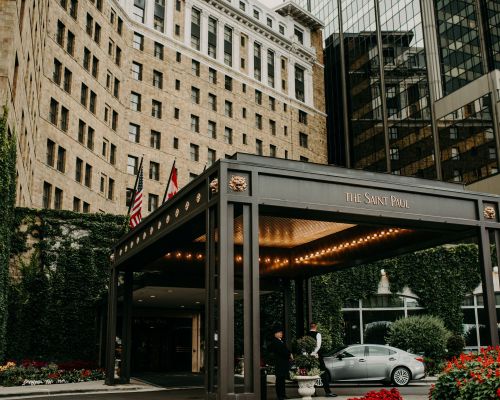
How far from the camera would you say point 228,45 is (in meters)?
61.6

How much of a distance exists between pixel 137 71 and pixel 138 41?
9.72 feet

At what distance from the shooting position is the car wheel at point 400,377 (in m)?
20.5

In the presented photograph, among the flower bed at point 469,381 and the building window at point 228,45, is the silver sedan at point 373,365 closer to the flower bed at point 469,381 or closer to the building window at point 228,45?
the flower bed at point 469,381

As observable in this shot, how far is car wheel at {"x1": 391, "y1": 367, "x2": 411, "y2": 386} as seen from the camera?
20.5 metres

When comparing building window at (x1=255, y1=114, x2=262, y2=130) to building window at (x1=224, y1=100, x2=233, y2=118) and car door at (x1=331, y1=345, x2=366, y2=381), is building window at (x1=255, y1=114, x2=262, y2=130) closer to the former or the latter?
building window at (x1=224, y1=100, x2=233, y2=118)

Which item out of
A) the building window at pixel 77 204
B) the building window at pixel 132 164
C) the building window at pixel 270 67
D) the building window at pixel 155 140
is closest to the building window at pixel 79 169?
the building window at pixel 77 204

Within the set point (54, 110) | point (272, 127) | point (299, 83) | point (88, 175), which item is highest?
point (299, 83)

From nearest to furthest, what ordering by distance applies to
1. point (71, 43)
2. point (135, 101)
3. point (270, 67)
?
point (71, 43) < point (135, 101) < point (270, 67)

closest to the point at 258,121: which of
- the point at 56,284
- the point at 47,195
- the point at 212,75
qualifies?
the point at 212,75

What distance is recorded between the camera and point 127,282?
856 inches

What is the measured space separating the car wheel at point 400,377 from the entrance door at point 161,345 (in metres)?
13.7

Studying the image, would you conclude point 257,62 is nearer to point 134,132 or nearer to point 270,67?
point 270,67

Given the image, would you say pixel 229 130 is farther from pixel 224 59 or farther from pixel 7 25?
pixel 7 25

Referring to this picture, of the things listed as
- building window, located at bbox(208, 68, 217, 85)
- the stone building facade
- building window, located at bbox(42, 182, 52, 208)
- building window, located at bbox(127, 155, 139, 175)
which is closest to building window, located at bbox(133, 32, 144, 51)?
the stone building facade
